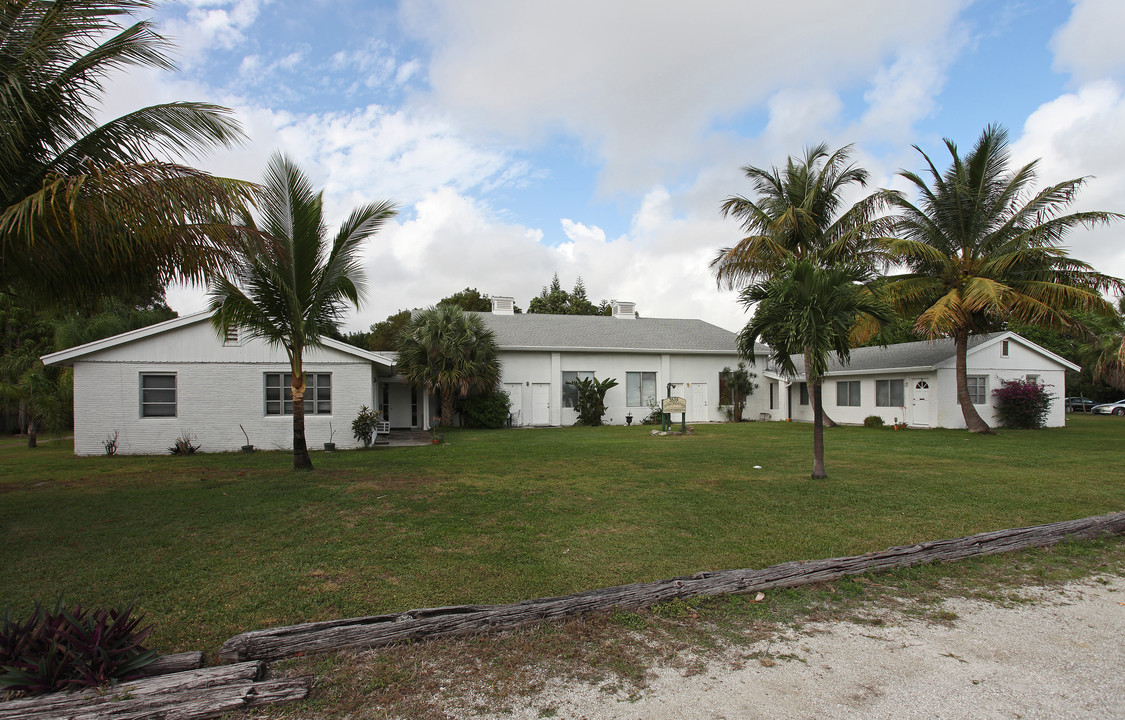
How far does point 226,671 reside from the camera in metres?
3.17

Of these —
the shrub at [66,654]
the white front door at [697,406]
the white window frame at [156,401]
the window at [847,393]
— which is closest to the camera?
the shrub at [66,654]

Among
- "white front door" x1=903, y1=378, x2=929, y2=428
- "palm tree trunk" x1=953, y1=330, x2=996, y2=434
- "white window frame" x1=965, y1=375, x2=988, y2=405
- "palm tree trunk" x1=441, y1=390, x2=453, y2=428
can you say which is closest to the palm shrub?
"palm tree trunk" x1=441, y1=390, x2=453, y2=428

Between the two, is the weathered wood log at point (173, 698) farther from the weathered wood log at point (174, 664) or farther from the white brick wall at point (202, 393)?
the white brick wall at point (202, 393)

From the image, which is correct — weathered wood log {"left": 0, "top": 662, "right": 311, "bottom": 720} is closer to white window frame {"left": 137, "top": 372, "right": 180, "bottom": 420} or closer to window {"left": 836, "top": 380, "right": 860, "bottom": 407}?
white window frame {"left": 137, "top": 372, "right": 180, "bottom": 420}

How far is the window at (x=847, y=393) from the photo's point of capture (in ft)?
80.6

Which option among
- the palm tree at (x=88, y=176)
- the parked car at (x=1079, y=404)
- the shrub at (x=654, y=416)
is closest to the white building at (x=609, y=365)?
the shrub at (x=654, y=416)

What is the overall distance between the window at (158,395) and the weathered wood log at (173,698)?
15286 millimetres

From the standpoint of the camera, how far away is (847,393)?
2500cm

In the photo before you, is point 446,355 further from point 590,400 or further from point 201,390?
point 201,390

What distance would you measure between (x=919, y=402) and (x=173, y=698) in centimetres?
2441

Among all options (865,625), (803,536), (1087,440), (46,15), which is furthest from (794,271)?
(1087,440)

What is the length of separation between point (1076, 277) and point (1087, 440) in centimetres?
489

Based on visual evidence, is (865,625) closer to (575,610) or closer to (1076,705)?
(1076,705)

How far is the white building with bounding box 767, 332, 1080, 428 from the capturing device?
21.5 metres
